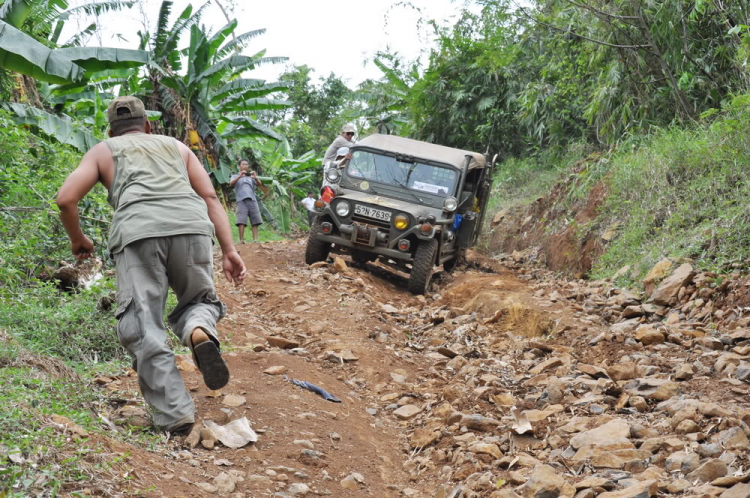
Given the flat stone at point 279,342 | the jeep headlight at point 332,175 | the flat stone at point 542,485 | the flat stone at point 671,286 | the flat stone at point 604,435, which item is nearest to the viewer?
the flat stone at point 542,485

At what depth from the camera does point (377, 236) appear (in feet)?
29.7

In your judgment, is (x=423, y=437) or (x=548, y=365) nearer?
(x=423, y=437)

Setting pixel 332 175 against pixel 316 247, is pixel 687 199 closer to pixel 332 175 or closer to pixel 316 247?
pixel 332 175

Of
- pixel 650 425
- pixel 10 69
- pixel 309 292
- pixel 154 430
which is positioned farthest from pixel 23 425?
pixel 10 69

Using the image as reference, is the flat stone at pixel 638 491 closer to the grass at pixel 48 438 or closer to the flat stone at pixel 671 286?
the grass at pixel 48 438

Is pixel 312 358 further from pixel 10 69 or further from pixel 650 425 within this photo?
pixel 10 69

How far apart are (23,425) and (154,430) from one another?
2.63 feet

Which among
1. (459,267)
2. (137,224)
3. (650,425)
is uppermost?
(137,224)

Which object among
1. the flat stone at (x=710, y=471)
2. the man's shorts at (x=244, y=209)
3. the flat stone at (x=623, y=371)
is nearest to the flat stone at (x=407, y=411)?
the flat stone at (x=623, y=371)

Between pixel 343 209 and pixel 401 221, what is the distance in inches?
30.9

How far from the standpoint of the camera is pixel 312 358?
562cm

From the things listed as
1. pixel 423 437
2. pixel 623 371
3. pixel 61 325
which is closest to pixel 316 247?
pixel 61 325

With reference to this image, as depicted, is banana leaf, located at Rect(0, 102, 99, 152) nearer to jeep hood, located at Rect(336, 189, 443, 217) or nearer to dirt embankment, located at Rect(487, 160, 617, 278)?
jeep hood, located at Rect(336, 189, 443, 217)

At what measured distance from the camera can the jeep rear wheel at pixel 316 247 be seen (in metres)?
9.49
